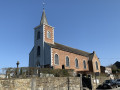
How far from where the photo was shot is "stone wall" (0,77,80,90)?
10528 mm

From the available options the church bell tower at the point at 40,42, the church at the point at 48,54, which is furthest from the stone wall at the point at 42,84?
the church bell tower at the point at 40,42

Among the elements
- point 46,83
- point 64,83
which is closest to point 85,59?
point 64,83

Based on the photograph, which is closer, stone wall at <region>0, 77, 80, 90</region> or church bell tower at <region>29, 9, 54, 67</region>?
stone wall at <region>0, 77, 80, 90</region>

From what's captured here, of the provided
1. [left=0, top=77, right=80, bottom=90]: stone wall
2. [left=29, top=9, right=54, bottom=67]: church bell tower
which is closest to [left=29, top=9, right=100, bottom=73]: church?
[left=29, top=9, right=54, bottom=67]: church bell tower

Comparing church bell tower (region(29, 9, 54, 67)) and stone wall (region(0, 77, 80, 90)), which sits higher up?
church bell tower (region(29, 9, 54, 67))

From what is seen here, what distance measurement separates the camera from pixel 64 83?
15938 millimetres

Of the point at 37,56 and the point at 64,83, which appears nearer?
the point at 64,83

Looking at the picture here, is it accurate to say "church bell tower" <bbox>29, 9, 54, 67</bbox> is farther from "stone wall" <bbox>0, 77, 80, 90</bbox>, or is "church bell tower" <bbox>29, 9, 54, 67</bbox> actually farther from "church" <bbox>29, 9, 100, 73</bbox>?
"stone wall" <bbox>0, 77, 80, 90</bbox>

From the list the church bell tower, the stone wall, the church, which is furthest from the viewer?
the church bell tower

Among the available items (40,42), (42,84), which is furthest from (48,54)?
(42,84)

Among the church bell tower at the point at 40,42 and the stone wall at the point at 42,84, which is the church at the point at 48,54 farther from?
the stone wall at the point at 42,84

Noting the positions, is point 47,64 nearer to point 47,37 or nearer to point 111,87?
point 47,37

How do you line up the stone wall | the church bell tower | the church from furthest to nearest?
the church bell tower
the church
the stone wall

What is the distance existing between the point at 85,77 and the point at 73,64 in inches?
408
